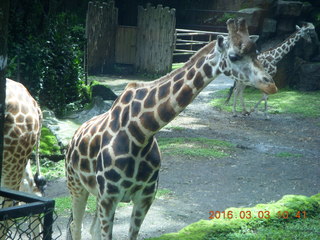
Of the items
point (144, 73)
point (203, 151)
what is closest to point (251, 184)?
point (203, 151)

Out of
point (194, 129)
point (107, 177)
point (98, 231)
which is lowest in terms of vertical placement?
point (194, 129)

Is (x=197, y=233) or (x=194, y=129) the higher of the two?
(x=197, y=233)

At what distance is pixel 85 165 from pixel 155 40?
54.0 ft

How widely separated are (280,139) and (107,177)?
8.28 metres

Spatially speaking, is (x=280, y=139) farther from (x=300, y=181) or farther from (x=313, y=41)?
(x=313, y=41)

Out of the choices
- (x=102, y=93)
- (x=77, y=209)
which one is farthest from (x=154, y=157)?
(x=102, y=93)

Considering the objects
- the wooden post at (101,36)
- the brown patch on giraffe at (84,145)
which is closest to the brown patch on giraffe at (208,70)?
the brown patch on giraffe at (84,145)

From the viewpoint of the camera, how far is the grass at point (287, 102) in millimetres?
15164

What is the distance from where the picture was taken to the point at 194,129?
498 inches

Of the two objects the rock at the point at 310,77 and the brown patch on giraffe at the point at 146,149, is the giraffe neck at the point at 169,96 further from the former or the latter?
the rock at the point at 310,77

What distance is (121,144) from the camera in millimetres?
4406

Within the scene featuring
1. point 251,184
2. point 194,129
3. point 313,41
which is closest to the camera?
point 251,184

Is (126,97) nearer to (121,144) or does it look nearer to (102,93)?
(121,144)

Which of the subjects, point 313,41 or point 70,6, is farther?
point 70,6
